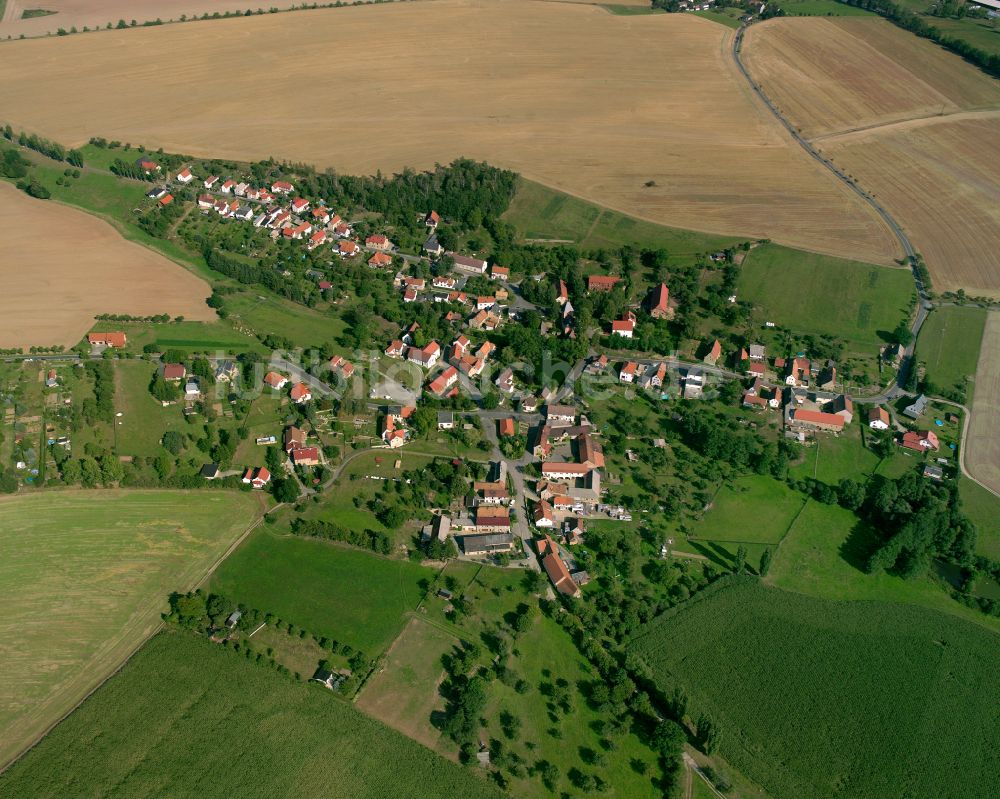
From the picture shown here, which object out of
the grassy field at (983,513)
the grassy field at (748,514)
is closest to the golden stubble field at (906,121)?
the grassy field at (983,513)

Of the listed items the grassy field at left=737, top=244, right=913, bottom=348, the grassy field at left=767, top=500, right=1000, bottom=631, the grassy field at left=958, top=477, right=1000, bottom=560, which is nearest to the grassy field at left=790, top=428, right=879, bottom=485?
the grassy field at left=767, top=500, right=1000, bottom=631

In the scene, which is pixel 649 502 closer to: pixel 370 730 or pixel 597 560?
pixel 597 560

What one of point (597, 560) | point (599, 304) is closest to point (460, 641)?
point (597, 560)

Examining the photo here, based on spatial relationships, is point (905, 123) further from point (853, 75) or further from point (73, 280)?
point (73, 280)

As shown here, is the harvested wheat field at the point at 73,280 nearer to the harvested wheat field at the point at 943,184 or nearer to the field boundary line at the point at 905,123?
the harvested wheat field at the point at 943,184

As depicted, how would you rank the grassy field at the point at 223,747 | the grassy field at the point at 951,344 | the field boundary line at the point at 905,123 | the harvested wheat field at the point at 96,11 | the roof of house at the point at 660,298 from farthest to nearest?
the harvested wheat field at the point at 96,11 → the field boundary line at the point at 905,123 → the roof of house at the point at 660,298 → the grassy field at the point at 951,344 → the grassy field at the point at 223,747

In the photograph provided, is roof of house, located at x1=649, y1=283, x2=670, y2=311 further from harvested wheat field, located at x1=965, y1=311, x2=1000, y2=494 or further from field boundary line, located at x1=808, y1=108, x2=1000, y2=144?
field boundary line, located at x1=808, y1=108, x2=1000, y2=144
